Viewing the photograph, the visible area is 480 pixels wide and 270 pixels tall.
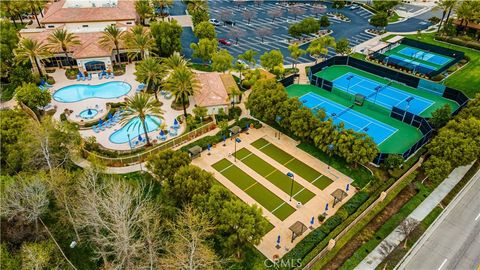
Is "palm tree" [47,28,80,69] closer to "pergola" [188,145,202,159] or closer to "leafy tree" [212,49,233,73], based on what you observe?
"leafy tree" [212,49,233,73]

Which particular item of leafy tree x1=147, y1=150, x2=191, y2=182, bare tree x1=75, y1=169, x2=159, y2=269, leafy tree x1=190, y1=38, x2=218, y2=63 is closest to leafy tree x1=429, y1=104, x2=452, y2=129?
leafy tree x1=147, y1=150, x2=191, y2=182

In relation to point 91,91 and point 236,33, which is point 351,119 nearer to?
point 236,33

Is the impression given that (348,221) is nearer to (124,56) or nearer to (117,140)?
(117,140)

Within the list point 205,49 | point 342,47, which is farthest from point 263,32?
point 205,49

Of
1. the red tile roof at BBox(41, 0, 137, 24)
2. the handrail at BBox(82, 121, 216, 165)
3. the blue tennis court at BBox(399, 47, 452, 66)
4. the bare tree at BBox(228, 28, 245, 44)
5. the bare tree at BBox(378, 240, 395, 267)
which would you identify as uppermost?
the red tile roof at BBox(41, 0, 137, 24)

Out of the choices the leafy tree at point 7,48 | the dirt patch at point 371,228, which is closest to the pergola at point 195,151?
the dirt patch at point 371,228

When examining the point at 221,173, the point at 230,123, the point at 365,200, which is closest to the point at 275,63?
the point at 230,123
